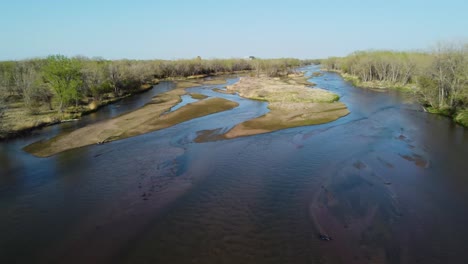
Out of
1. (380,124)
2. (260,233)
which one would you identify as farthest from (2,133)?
(380,124)

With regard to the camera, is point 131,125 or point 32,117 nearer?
point 131,125

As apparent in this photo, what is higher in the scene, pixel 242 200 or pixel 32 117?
pixel 32 117

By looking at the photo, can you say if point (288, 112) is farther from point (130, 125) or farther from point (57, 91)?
point (57, 91)

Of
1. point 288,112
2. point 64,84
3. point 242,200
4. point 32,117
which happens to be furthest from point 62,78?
point 242,200

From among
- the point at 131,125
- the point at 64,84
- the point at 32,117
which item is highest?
the point at 64,84

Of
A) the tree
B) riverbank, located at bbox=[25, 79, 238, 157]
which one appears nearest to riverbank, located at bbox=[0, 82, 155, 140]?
the tree

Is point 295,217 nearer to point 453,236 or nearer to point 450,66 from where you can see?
point 453,236
